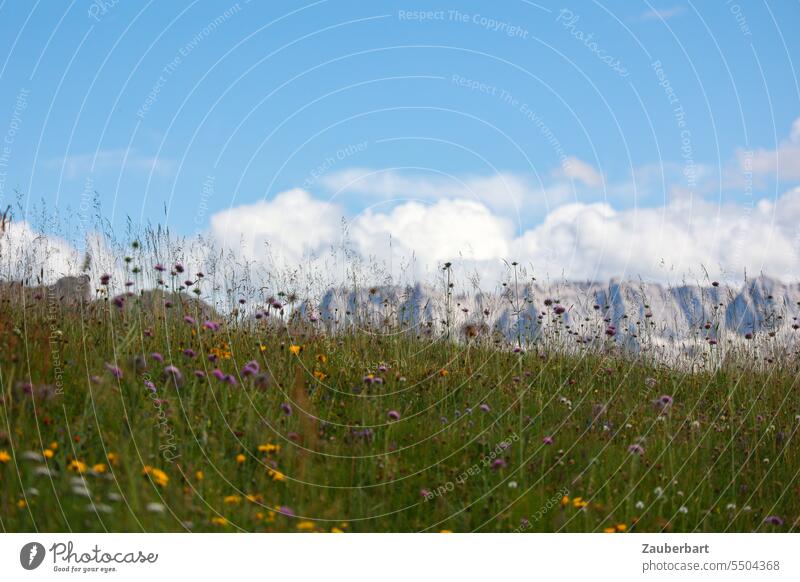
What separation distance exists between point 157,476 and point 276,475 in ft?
2.24

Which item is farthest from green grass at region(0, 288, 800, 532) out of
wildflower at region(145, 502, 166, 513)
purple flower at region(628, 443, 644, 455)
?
purple flower at region(628, 443, 644, 455)

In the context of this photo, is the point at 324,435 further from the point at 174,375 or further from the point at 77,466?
the point at 77,466

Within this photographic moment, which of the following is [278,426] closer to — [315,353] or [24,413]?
[24,413]

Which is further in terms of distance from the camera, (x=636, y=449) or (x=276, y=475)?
(x=636, y=449)

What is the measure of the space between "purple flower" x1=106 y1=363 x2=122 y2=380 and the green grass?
34 mm

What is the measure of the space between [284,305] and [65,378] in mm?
2633

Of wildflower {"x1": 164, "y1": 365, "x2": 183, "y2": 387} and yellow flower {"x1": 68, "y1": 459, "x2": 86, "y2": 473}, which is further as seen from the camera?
wildflower {"x1": 164, "y1": 365, "x2": 183, "y2": 387}

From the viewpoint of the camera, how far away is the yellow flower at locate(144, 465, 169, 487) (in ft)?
12.4

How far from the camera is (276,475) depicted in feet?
13.8
